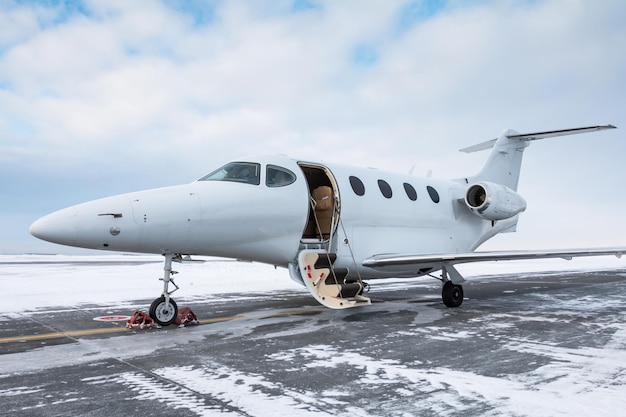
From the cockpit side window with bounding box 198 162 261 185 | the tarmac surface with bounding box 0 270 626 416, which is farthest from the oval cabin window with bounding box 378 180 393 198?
the cockpit side window with bounding box 198 162 261 185

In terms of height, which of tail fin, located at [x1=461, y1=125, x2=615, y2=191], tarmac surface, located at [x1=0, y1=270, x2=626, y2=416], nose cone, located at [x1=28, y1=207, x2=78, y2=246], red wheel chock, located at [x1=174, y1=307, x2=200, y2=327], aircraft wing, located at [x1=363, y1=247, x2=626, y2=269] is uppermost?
tail fin, located at [x1=461, y1=125, x2=615, y2=191]

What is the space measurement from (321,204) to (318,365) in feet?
20.6

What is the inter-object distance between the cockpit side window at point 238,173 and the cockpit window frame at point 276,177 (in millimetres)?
188

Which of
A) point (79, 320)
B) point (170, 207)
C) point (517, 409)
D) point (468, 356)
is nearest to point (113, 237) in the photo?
point (170, 207)

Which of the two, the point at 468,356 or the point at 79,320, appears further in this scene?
the point at 79,320

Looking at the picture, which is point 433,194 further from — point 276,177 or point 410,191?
point 276,177

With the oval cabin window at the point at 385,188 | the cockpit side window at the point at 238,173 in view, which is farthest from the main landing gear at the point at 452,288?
the cockpit side window at the point at 238,173

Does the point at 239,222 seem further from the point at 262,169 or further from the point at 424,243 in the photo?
the point at 424,243

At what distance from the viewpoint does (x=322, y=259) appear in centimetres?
984

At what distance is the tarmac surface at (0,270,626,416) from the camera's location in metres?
3.88

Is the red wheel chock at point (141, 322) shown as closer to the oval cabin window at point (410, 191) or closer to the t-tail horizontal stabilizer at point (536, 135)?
the oval cabin window at point (410, 191)

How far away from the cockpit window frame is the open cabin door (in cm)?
57

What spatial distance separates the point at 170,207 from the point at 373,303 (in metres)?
5.91

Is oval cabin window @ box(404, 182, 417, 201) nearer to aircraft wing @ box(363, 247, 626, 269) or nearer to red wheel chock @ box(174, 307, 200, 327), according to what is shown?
aircraft wing @ box(363, 247, 626, 269)
